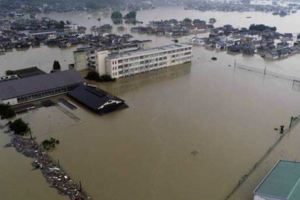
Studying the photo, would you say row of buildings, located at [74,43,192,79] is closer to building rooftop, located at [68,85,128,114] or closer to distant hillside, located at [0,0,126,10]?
building rooftop, located at [68,85,128,114]

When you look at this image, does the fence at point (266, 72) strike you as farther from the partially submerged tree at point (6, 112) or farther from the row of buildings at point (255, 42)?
the partially submerged tree at point (6, 112)

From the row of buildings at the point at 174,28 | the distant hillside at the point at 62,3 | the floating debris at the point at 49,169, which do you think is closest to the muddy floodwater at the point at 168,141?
the floating debris at the point at 49,169

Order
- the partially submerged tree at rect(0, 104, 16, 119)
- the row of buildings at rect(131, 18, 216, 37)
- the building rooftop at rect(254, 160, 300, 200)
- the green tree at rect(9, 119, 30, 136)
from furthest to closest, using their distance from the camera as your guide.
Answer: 1. the row of buildings at rect(131, 18, 216, 37)
2. the partially submerged tree at rect(0, 104, 16, 119)
3. the green tree at rect(9, 119, 30, 136)
4. the building rooftop at rect(254, 160, 300, 200)

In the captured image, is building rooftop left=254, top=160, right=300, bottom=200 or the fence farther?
the fence

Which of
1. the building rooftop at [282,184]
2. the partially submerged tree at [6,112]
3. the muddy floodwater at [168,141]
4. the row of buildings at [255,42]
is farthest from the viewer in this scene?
the row of buildings at [255,42]

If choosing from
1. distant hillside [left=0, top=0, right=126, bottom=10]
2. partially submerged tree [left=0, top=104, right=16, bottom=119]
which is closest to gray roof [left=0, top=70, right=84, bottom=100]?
partially submerged tree [left=0, top=104, right=16, bottom=119]

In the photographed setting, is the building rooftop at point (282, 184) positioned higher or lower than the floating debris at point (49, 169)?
higher

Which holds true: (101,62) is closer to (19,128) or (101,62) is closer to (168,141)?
(19,128)

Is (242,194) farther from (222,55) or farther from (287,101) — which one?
(222,55)
